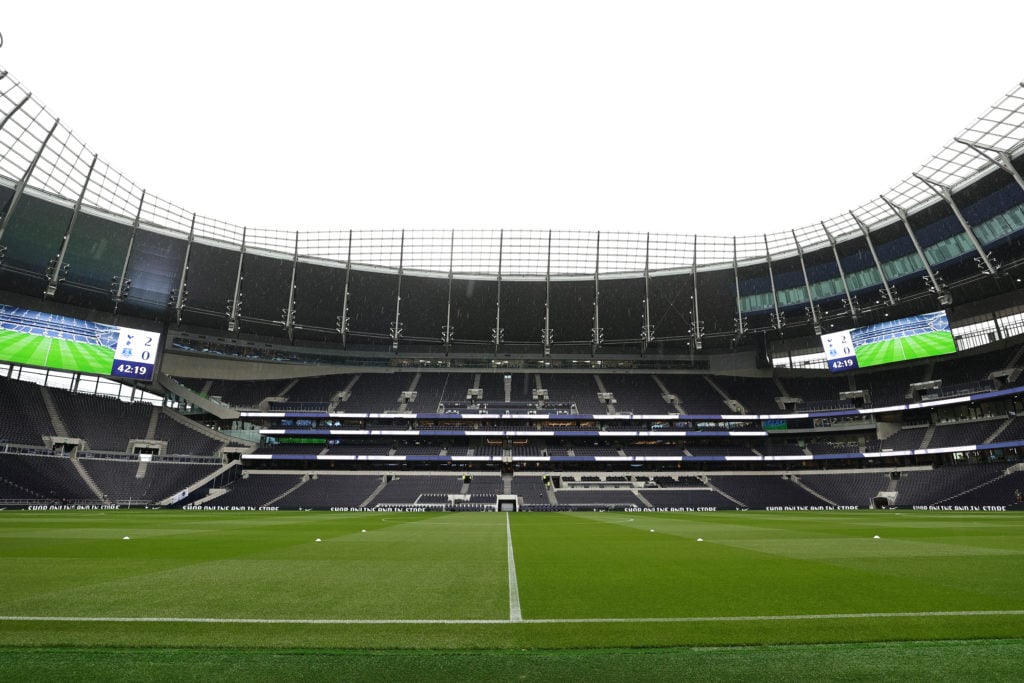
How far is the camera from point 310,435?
58.4 m

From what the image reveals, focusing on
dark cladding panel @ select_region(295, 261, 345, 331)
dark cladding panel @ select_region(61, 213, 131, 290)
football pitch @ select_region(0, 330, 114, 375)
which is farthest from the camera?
dark cladding panel @ select_region(295, 261, 345, 331)

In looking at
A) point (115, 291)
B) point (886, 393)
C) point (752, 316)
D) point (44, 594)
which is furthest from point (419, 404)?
point (44, 594)

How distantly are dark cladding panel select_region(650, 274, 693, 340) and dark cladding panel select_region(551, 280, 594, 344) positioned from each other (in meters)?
6.90

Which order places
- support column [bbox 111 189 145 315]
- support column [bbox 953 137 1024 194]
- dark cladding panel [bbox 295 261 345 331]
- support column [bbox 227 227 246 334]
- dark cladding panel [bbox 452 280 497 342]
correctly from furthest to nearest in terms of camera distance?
dark cladding panel [bbox 452 280 497 342] → dark cladding panel [bbox 295 261 345 331] → support column [bbox 227 227 246 334] → support column [bbox 111 189 145 315] → support column [bbox 953 137 1024 194]

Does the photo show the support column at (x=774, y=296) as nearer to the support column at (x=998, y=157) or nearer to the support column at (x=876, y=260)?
the support column at (x=876, y=260)

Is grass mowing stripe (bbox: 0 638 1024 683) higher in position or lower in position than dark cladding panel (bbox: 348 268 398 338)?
lower

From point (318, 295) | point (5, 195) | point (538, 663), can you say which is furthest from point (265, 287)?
point (538, 663)

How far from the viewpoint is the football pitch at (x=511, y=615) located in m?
4.24

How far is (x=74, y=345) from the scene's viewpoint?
4841 cm

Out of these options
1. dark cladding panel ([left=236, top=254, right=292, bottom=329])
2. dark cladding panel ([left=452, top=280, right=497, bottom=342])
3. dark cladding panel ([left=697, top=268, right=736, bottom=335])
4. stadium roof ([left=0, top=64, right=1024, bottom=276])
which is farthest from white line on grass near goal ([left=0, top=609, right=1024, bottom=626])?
dark cladding panel ([left=452, top=280, right=497, bottom=342])

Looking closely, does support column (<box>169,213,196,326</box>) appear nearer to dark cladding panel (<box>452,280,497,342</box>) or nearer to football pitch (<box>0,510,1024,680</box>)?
dark cladding panel (<box>452,280,497,342</box>)

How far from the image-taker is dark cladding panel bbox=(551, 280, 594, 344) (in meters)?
59.9

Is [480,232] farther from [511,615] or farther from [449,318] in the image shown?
[511,615]

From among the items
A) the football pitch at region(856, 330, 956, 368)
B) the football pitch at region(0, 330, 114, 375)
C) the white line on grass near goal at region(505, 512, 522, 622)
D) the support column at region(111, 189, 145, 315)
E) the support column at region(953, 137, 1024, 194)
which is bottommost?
the white line on grass near goal at region(505, 512, 522, 622)
